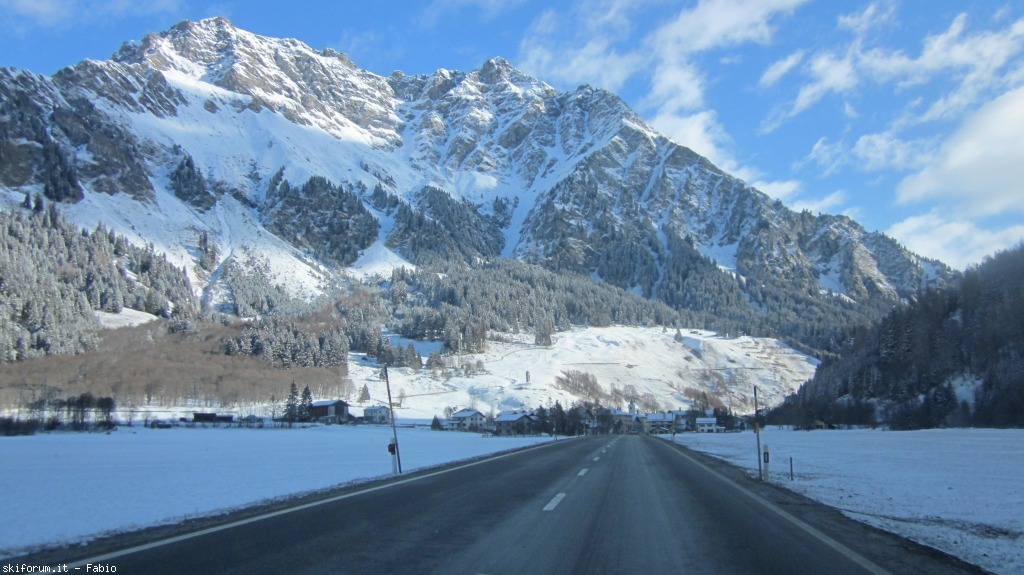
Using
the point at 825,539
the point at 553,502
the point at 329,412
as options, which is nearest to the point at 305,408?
the point at 329,412

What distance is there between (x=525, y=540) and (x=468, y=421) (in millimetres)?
123154

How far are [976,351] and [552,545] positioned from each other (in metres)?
102

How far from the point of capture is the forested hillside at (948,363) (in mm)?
76500

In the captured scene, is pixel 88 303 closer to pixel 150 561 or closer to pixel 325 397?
pixel 325 397

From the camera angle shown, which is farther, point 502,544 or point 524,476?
point 524,476

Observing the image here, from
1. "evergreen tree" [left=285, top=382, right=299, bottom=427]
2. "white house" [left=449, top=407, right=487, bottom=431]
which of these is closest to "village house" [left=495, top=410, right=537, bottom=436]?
"white house" [left=449, top=407, right=487, bottom=431]

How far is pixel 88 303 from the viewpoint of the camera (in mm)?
174875

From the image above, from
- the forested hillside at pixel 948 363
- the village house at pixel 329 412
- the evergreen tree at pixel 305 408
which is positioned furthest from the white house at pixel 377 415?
Result: the forested hillside at pixel 948 363

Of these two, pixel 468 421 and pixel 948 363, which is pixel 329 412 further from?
pixel 948 363

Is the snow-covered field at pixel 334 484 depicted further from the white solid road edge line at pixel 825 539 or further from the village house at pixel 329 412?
the village house at pixel 329 412

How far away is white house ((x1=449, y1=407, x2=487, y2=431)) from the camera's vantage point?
126812 millimetres

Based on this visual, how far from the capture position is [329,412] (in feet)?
415

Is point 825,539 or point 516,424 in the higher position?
point 825,539

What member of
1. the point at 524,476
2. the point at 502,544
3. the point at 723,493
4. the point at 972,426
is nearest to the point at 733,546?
the point at 502,544
